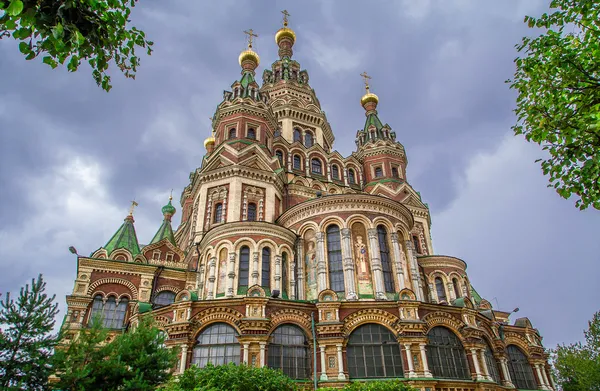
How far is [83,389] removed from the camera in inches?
444

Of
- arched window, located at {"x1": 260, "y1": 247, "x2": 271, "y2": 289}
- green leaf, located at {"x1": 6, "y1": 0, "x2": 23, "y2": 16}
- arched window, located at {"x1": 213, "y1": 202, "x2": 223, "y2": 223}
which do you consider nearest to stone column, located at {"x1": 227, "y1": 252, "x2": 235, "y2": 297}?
arched window, located at {"x1": 260, "y1": 247, "x2": 271, "y2": 289}

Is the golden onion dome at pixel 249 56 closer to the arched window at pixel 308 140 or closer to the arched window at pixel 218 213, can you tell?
the arched window at pixel 308 140

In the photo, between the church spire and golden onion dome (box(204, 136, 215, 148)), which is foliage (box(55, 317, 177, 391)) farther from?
golden onion dome (box(204, 136, 215, 148))

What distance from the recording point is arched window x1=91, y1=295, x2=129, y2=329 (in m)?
25.7

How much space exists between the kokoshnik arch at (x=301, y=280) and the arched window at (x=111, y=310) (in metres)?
0.09

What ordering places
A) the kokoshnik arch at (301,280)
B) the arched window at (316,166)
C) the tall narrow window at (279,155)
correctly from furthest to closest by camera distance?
the arched window at (316,166), the tall narrow window at (279,155), the kokoshnik arch at (301,280)

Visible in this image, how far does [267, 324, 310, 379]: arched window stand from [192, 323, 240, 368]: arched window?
1725mm

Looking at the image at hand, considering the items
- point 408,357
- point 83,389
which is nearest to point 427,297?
point 408,357

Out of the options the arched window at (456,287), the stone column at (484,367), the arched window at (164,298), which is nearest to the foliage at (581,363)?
the arched window at (456,287)

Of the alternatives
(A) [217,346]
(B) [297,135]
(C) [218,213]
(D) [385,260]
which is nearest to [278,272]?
(A) [217,346]

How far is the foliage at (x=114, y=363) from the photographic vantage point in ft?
38.4

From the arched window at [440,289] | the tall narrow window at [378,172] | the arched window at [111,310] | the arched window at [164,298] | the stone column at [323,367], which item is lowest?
the stone column at [323,367]

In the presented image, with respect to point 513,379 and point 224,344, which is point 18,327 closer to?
point 224,344

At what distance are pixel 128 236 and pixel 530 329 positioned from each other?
2885 cm
